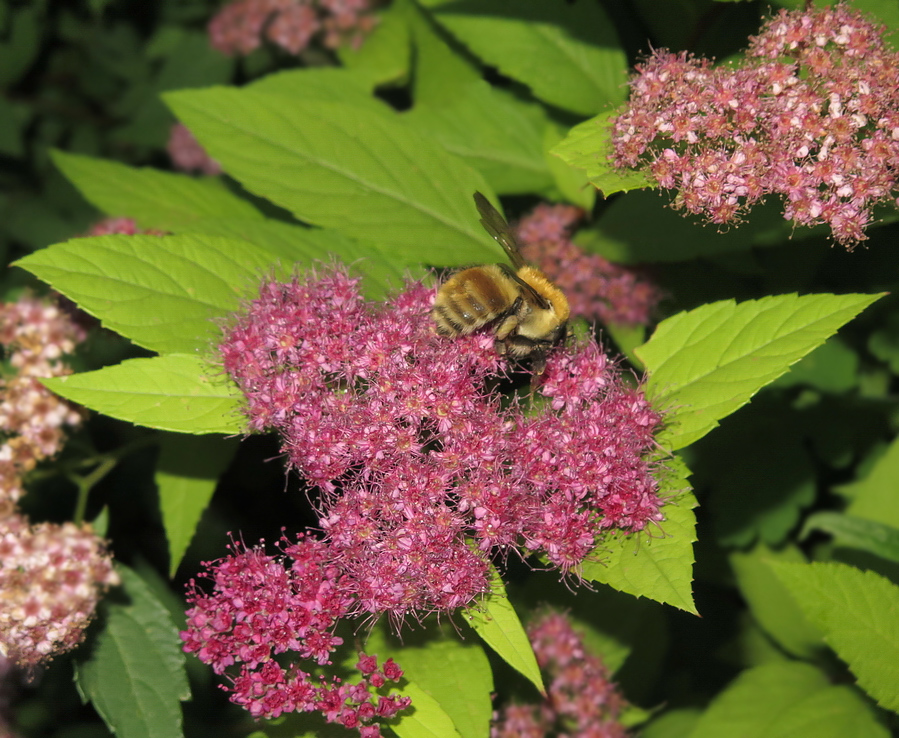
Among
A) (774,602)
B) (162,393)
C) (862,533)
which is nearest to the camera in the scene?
(162,393)

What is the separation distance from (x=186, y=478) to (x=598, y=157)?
Answer: 166 centimetres

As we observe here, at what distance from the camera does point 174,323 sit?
225 centimetres

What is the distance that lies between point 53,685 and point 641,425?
262 cm

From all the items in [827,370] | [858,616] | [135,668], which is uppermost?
[827,370]

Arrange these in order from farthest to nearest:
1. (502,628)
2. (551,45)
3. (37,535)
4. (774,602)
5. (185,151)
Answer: (185,151) → (774,602) → (551,45) → (37,535) → (502,628)

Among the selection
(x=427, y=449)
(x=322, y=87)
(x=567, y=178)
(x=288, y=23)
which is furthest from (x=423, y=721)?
(x=288, y=23)

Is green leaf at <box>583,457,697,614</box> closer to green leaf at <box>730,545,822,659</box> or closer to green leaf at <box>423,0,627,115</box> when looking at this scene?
green leaf at <box>730,545,822,659</box>

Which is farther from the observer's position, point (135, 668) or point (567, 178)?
point (567, 178)

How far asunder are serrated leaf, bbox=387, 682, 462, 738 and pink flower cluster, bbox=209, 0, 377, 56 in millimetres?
2928

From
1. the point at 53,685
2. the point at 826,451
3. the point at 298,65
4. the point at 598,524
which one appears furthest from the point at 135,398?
the point at 298,65

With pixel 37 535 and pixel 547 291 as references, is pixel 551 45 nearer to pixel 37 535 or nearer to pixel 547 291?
pixel 547 291

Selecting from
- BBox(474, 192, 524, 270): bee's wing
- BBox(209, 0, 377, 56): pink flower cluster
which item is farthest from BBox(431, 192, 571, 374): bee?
BBox(209, 0, 377, 56): pink flower cluster

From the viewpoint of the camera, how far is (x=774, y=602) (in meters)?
2.92

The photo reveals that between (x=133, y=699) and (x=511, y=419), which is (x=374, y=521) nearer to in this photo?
(x=511, y=419)
